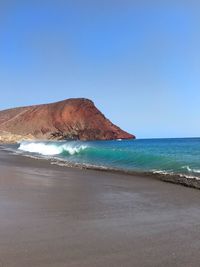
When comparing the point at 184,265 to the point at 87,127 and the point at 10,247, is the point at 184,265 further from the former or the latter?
the point at 87,127

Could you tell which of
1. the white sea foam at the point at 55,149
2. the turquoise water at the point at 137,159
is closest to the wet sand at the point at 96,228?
the turquoise water at the point at 137,159

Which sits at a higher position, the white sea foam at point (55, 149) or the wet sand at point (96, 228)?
the white sea foam at point (55, 149)

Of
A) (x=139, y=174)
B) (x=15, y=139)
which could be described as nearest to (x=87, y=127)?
(x=15, y=139)

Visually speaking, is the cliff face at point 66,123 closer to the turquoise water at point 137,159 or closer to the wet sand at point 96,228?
the turquoise water at point 137,159

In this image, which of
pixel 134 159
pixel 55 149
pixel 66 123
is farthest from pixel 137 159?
pixel 66 123

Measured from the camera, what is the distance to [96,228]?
6.80 meters

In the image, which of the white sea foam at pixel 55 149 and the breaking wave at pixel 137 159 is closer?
the breaking wave at pixel 137 159

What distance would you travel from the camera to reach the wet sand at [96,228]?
516cm

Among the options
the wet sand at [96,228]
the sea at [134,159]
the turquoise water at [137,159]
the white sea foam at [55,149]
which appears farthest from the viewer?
the white sea foam at [55,149]

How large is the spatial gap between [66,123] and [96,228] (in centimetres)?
14694

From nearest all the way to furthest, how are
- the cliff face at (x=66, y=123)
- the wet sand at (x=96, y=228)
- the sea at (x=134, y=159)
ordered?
the wet sand at (x=96, y=228), the sea at (x=134, y=159), the cliff face at (x=66, y=123)

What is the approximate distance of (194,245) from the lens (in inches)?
233

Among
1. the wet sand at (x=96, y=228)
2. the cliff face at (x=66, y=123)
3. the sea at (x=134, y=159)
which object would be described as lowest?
the wet sand at (x=96, y=228)

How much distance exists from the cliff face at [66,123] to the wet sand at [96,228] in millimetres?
133969
